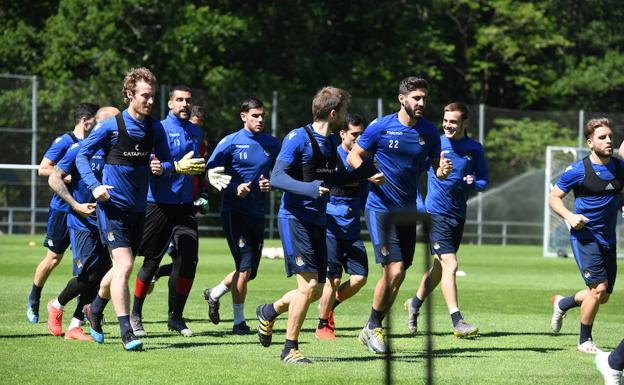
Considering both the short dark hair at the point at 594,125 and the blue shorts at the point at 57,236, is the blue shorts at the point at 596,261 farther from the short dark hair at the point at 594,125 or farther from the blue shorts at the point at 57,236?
the blue shorts at the point at 57,236

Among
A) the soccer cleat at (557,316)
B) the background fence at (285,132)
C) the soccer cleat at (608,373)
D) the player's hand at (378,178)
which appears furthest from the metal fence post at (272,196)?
the soccer cleat at (608,373)

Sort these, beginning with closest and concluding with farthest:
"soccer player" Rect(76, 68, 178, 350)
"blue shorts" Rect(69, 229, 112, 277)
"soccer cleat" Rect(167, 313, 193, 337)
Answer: "soccer player" Rect(76, 68, 178, 350) < "blue shorts" Rect(69, 229, 112, 277) < "soccer cleat" Rect(167, 313, 193, 337)

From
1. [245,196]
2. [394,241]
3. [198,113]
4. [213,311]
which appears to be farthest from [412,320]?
[198,113]

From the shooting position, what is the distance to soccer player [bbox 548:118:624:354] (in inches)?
459

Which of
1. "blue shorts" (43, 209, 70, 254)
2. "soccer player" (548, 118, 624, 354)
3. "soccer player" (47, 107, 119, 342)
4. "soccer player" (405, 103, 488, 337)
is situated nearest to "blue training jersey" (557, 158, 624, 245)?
"soccer player" (548, 118, 624, 354)

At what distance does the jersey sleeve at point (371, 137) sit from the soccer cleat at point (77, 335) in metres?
3.01

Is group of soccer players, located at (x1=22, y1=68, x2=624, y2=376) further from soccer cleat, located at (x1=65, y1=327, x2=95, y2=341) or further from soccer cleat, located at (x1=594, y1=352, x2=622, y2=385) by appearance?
soccer cleat, located at (x1=594, y1=352, x2=622, y2=385)

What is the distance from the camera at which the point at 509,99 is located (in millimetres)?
47094

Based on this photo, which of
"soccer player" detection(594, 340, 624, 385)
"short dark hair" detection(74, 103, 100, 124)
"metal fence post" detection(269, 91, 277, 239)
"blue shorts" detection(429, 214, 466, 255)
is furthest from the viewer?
"metal fence post" detection(269, 91, 277, 239)

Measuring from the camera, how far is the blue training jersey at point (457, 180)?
13.4 metres

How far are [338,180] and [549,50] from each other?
125 feet

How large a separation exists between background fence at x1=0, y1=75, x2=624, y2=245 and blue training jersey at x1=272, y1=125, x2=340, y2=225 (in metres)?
21.2

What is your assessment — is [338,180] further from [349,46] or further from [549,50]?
[549,50]

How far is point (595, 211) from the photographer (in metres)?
11.7
